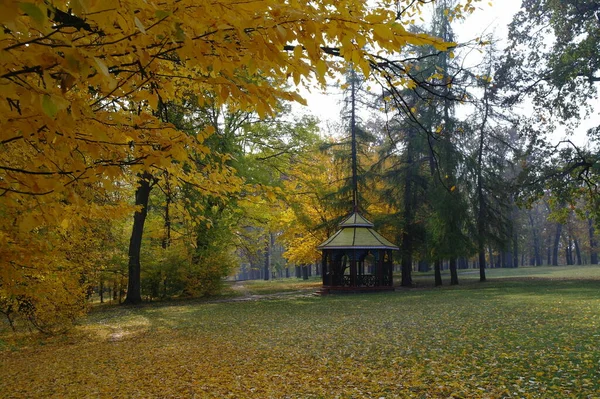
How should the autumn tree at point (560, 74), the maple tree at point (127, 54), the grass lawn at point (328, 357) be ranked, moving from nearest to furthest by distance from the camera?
the maple tree at point (127, 54)
the grass lawn at point (328, 357)
the autumn tree at point (560, 74)

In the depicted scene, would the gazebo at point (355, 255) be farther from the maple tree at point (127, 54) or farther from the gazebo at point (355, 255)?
the maple tree at point (127, 54)

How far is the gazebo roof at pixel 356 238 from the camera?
66.7 feet

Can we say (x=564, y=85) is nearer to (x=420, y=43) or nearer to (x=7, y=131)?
(x=420, y=43)

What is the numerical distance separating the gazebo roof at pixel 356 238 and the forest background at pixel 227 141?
93.5 inches

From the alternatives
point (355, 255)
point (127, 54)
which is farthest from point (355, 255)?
point (127, 54)

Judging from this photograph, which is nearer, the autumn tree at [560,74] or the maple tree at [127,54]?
the maple tree at [127,54]

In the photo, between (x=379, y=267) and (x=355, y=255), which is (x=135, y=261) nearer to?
(x=355, y=255)

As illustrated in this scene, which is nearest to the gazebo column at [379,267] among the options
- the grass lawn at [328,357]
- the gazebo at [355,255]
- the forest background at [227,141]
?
the gazebo at [355,255]

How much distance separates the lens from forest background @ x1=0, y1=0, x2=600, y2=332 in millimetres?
2014

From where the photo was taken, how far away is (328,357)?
6566mm

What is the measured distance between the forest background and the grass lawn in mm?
1377

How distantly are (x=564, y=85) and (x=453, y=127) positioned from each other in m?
5.24

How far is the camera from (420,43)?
215cm

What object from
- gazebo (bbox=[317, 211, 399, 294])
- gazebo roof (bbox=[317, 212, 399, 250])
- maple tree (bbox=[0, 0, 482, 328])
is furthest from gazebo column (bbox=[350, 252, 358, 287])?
maple tree (bbox=[0, 0, 482, 328])
